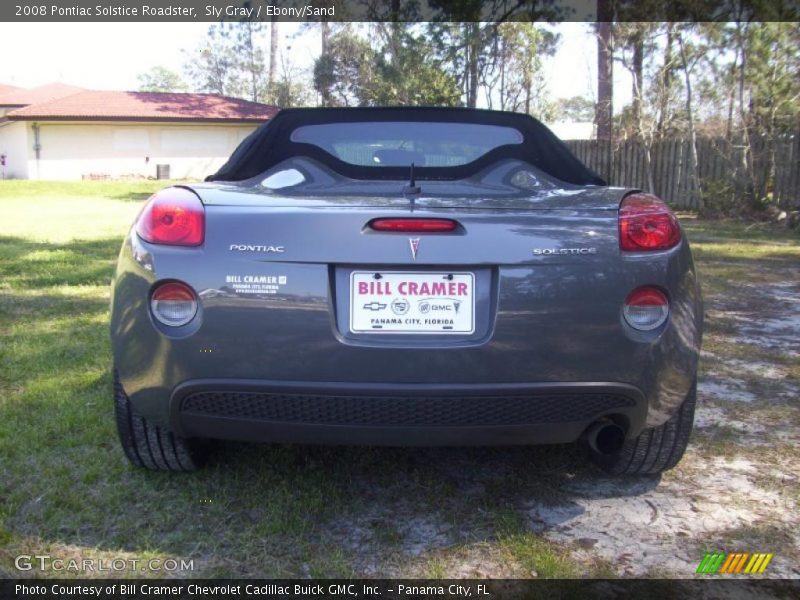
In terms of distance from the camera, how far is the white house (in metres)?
34.2

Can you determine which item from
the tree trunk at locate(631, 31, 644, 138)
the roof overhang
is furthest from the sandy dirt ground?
the roof overhang

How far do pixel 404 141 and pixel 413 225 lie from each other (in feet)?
3.80

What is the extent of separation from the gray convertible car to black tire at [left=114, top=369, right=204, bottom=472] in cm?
24

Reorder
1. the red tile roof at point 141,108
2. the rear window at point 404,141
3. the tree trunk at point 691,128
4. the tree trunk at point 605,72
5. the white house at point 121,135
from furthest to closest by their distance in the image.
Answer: the white house at point 121,135
the red tile roof at point 141,108
the tree trunk at point 605,72
the tree trunk at point 691,128
the rear window at point 404,141

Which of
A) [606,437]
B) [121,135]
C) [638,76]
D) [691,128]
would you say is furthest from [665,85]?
[121,135]

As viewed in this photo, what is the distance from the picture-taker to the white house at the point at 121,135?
112ft

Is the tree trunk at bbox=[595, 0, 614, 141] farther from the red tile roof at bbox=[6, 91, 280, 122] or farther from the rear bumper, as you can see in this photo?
the red tile roof at bbox=[6, 91, 280, 122]

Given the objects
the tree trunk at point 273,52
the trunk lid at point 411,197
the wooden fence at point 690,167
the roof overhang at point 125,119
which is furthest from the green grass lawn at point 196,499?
the tree trunk at point 273,52

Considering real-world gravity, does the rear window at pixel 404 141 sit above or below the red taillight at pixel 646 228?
above

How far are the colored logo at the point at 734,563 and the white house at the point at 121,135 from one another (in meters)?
35.5

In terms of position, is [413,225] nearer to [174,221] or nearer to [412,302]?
[412,302]

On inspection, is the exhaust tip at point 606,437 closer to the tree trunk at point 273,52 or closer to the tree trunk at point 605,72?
the tree trunk at point 605,72

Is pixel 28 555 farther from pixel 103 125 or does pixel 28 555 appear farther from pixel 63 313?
pixel 103 125

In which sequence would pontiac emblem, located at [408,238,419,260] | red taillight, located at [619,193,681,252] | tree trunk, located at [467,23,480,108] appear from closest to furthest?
pontiac emblem, located at [408,238,419,260]
red taillight, located at [619,193,681,252]
tree trunk, located at [467,23,480,108]
